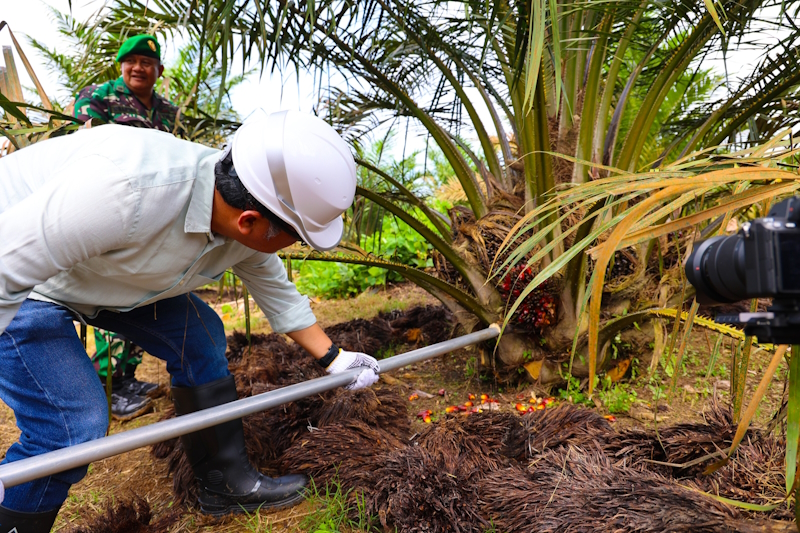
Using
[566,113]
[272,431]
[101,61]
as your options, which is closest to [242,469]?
[272,431]

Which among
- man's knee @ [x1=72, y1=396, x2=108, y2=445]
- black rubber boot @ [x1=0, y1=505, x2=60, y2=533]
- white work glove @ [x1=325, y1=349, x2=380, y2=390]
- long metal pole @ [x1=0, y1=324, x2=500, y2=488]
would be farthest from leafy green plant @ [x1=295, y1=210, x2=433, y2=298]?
black rubber boot @ [x1=0, y1=505, x2=60, y2=533]

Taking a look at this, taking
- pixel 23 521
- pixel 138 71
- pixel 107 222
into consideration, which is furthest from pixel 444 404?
pixel 138 71

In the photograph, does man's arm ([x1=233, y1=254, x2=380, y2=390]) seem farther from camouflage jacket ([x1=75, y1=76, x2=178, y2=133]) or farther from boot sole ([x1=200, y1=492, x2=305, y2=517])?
camouflage jacket ([x1=75, y1=76, x2=178, y2=133])

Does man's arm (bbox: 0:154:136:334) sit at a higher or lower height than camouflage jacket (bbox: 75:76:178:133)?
lower

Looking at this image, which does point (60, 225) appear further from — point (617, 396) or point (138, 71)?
point (617, 396)

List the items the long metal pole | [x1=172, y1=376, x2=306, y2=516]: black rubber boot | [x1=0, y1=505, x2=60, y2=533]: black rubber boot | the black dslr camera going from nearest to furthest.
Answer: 1. the black dslr camera
2. the long metal pole
3. [x1=0, y1=505, x2=60, y2=533]: black rubber boot
4. [x1=172, y1=376, x2=306, y2=516]: black rubber boot

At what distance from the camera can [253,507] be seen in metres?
2.07

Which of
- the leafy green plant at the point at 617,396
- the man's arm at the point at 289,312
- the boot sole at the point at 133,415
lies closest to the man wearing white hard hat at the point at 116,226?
the man's arm at the point at 289,312

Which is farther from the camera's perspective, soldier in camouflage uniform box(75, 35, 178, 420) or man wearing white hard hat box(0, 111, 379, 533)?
soldier in camouflage uniform box(75, 35, 178, 420)

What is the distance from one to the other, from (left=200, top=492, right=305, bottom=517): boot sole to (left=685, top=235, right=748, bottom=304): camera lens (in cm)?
158

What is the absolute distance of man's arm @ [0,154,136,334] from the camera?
49.1 inches

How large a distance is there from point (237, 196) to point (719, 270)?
1.15 m

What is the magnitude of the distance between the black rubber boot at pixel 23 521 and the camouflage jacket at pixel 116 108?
169 cm

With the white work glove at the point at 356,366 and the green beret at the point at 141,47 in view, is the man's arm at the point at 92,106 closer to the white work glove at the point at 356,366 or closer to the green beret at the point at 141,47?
the green beret at the point at 141,47
